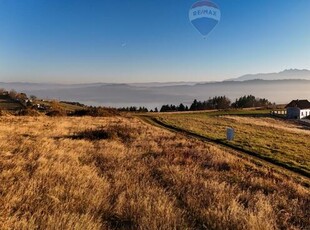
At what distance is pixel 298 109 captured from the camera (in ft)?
258

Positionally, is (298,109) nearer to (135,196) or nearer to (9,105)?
(9,105)

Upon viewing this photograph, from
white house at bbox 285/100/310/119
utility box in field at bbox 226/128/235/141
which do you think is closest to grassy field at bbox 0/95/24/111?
utility box in field at bbox 226/128/235/141

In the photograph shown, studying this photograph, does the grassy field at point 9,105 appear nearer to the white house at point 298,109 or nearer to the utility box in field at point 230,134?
the utility box in field at point 230,134

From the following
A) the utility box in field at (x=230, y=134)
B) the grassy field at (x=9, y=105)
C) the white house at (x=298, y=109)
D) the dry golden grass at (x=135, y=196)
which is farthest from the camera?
the white house at (x=298, y=109)

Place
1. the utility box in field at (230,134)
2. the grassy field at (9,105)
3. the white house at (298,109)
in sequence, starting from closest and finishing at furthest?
the utility box in field at (230,134), the grassy field at (9,105), the white house at (298,109)

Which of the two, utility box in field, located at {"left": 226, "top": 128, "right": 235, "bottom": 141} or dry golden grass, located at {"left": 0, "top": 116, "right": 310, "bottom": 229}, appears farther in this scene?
utility box in field, located at {"left": 226, "top": 128, "right": 235, "bottom": 141}

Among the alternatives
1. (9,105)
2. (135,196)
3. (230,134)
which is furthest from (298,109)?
(135,196)

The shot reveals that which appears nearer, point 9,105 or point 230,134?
point 230,134

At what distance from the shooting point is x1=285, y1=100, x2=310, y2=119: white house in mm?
78625

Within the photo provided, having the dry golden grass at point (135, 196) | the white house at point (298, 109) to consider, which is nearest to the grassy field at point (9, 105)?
the dry golden grass at point (135, 196)

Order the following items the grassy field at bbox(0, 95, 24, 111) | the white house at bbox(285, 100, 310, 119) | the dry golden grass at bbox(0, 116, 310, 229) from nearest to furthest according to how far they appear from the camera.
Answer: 1. the dry golden grass at bbox(0, 116, 310, 229)
2. the grassy field at bbox(0, 95, 24, 111)
3. the white house at bbox(285, 100, 310, 119)

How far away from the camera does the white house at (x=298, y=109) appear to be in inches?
3095

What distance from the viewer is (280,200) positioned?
29.5 ft

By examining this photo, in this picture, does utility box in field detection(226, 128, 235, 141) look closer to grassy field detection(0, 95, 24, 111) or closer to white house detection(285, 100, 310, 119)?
grassy field detection(0, 95, 24, 111)
